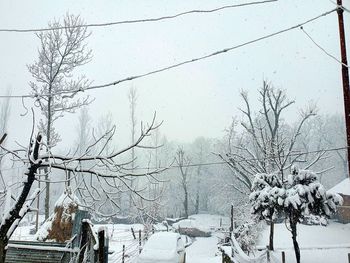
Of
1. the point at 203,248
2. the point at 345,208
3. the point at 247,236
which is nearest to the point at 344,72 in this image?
the point at 247,236

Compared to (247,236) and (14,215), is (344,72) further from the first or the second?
(247,236)

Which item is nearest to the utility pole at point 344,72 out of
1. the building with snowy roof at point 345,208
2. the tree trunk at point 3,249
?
the tree trunk at point 3,249

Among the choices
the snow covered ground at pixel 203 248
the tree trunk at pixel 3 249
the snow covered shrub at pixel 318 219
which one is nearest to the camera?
the tree trunk at pixel 3 249

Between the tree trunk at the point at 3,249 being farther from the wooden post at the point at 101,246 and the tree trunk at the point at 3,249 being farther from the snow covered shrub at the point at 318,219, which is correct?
the snow covered shrub at the point at 318,219

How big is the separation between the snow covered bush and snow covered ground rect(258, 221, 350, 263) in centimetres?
252

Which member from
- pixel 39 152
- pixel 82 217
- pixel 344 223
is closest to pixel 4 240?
pixel 39 152

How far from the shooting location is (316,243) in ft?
62.5

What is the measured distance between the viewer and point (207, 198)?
52312 mm

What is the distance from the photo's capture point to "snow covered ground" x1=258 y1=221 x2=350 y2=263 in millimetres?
13234

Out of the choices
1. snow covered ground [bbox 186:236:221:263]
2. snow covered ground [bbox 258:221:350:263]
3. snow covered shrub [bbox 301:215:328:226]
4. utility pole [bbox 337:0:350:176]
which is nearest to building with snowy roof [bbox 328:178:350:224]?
snow covered ground [bbox 258:221:350:263]

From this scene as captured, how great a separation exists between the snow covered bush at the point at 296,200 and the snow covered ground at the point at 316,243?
2.52m

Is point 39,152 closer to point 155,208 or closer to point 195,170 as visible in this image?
point 155,208

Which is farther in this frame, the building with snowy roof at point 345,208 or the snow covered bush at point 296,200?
the building with snowy roof at point 345,208

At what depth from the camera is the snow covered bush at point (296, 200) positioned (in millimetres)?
10117
